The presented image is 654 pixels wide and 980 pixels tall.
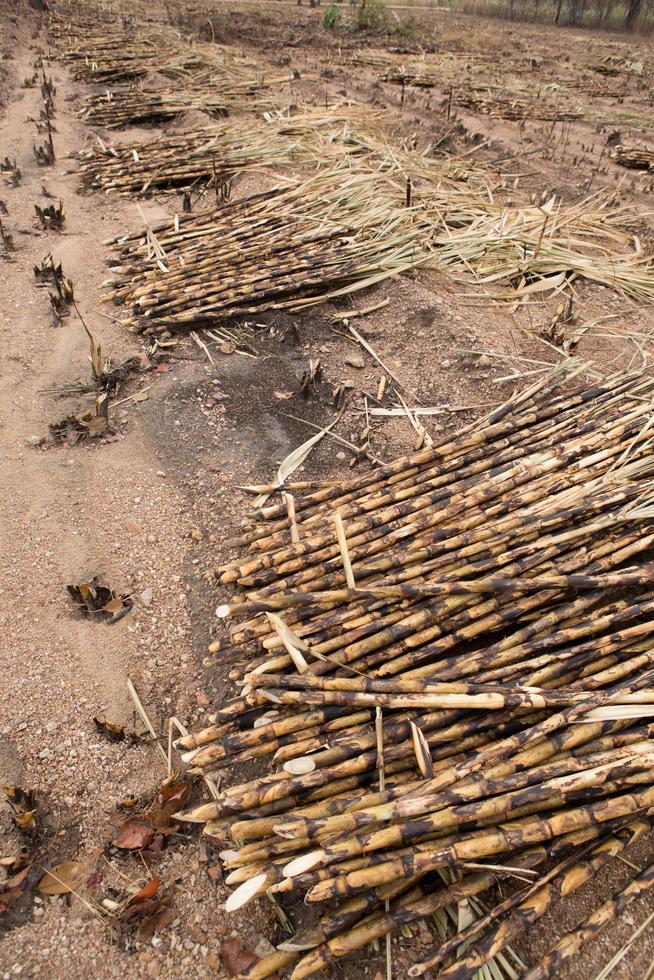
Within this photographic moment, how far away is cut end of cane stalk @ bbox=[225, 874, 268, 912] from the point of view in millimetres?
1472

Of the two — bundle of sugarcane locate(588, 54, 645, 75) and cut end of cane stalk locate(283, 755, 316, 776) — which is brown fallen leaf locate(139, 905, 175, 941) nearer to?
cut end of cane stalk locate(283, 755, 316, 776)

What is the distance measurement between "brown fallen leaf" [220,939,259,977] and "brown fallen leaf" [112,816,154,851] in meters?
0.40

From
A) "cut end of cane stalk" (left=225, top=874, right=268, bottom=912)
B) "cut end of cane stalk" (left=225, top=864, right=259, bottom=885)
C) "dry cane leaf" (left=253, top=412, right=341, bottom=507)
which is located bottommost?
"cut end of cane stalk" (left=225, top=864, right=259, bottom=885)

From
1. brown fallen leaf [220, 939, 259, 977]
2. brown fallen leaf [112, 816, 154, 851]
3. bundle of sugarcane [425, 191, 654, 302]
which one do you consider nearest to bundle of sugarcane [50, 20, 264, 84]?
bundle of sugarcane [425, 191, 654, 302]

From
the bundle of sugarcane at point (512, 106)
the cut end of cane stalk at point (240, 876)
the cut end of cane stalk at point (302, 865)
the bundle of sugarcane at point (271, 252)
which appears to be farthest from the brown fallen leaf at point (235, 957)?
the bundle of sugarcane at point (512, 106)

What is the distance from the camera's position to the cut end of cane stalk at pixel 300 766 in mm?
1689

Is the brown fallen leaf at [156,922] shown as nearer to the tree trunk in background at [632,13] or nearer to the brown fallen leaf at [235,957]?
the brown fallen leaf at [235,957]

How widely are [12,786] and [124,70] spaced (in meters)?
11.4

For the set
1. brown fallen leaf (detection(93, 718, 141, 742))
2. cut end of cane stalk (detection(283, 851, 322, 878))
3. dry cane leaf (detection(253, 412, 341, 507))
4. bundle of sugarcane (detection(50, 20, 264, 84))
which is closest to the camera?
cut end of cane stalk (detection(283, 851, 322, 878))

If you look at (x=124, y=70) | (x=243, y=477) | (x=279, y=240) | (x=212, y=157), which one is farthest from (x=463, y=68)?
(x=243, y=477)

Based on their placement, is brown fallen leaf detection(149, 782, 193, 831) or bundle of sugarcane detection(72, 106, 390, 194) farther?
bundle of sugarcane detection(72, 106, 390, 194)

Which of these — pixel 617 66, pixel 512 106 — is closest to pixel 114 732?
pixel 512 106

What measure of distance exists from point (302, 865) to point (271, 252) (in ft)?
14.1

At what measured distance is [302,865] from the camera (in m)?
1.46
